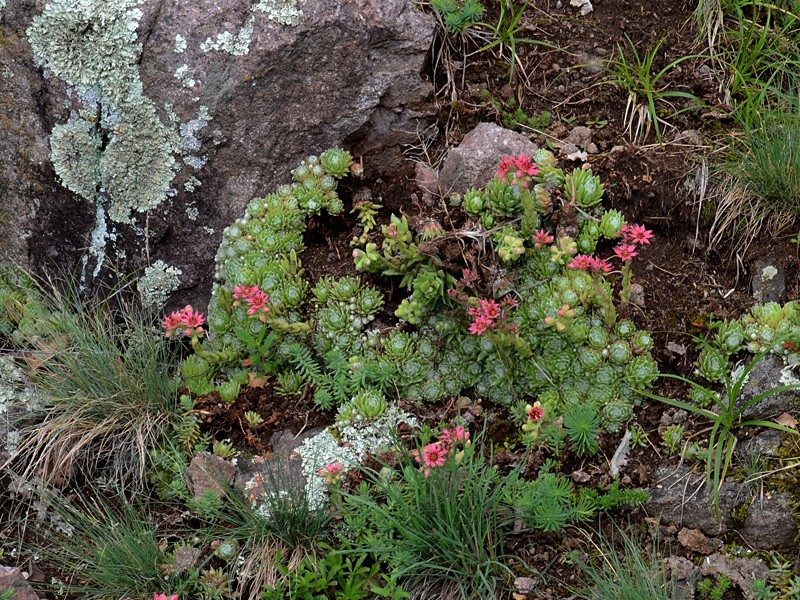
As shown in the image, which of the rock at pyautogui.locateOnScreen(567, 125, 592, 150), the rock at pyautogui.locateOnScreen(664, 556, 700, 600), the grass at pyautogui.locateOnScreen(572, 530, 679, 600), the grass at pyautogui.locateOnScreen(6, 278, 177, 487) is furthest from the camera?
the rock at pyautogui.locateOnScreen(567, 125, 592, 150)

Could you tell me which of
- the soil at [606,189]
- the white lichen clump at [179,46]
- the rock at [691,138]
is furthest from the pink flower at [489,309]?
the white lichen clump at [179,46]

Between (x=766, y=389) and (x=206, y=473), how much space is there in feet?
8.19

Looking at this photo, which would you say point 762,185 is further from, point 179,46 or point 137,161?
point 137,161

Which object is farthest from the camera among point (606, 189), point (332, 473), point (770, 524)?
point (606, 189)

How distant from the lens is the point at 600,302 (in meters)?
3.57

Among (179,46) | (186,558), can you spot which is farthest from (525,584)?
(179,46)

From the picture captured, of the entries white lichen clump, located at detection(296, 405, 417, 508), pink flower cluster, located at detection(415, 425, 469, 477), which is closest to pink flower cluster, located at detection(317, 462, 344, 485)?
white lichen clump, located at detection(296, 405, 417, 508)

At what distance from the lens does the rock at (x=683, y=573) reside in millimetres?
3076

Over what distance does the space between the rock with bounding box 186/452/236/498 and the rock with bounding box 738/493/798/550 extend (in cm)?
222

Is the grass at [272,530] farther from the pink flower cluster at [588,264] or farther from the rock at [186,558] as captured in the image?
the pink flower cluster at [588,264]

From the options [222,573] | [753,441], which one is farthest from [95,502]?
[753,441]

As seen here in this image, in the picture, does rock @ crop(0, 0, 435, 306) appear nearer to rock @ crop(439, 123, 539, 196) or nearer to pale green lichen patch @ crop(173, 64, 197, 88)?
pale green lichen patch @ crop(173, 64, 197, 88)

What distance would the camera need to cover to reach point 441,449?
319 cm

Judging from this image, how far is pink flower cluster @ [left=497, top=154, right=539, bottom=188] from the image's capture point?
355 cm
